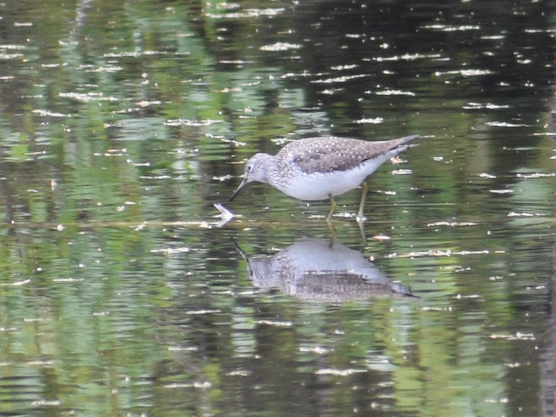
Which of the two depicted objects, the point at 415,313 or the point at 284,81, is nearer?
the point at 415,313

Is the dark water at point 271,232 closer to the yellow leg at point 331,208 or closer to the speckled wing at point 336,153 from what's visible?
the yellow leg at point 331,208

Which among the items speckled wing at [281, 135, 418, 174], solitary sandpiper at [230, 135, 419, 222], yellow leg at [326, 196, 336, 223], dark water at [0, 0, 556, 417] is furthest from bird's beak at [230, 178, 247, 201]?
yellow leg at [326, 196, 336, 223]

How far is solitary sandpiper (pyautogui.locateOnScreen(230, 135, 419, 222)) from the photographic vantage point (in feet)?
32.1

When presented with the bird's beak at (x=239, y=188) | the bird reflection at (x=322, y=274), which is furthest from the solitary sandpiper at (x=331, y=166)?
the bird reflection at (x=322, y=274)

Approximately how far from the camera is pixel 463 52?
1662cm

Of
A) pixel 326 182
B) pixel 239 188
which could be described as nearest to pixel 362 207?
pixel 326 182

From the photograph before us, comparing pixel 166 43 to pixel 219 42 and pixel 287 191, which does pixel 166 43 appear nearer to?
pixel 219 42

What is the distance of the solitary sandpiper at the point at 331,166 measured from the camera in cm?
979

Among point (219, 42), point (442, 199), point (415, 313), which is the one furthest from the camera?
point (219, 42)

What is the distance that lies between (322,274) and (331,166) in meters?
1.43

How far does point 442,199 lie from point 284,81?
17.1 ft

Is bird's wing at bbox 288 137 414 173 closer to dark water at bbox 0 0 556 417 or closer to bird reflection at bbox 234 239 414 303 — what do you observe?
dark water at bbox 0 0 556 417

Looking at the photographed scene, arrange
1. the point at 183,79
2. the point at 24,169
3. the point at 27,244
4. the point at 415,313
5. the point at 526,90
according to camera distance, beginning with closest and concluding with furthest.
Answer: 1. the point at 415,313
2. the point at 27,244
3. the point at 24,169
4. the point at 526,90
5. the point at 183,79

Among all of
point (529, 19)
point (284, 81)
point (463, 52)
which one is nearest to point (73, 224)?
point (284, 81)
